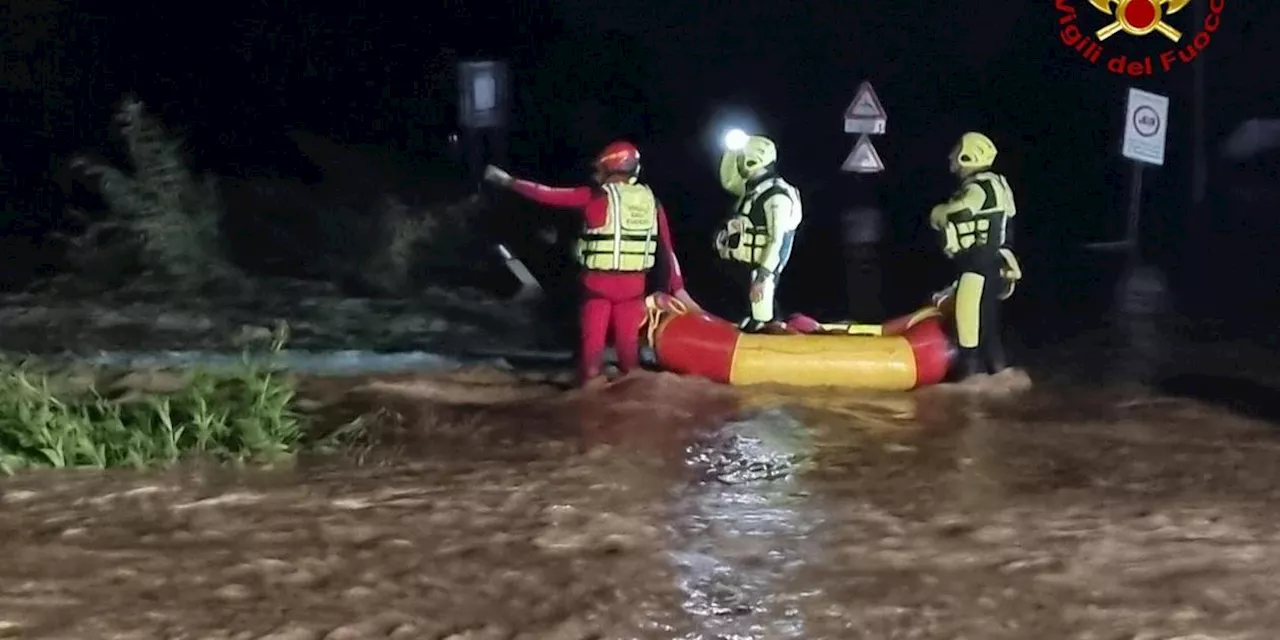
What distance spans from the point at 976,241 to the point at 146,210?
3.01 m

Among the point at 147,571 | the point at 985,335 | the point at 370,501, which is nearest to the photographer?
the point at 147,571

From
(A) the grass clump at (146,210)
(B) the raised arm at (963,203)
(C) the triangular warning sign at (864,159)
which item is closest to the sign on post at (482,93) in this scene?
(A) the grass clump at (146,210)

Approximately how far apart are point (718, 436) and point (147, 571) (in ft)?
5.45

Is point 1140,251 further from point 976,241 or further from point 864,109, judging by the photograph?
point 976,241

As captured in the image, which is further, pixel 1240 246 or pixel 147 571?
pixel 1240 246

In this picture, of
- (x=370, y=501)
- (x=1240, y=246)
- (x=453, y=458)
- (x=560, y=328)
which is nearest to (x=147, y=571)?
(x=370, y=501)

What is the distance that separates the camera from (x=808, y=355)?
4.51 metres

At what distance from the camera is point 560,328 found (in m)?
5.40

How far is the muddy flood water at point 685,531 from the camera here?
262 centimetres

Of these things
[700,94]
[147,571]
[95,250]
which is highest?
[700,94]

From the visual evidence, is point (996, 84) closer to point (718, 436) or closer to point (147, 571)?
point (718, 436)

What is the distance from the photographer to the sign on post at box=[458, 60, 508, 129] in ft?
18.2

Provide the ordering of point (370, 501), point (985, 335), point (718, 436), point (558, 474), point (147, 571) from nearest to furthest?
point (147, 571) → point (370, 501) → point (558, 474) → point (718, 436) → point (985, 335)

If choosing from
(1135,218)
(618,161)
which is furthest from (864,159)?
(1135,218)
